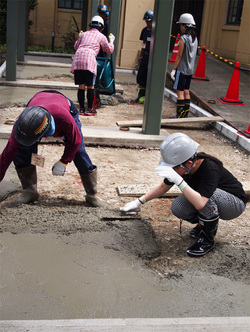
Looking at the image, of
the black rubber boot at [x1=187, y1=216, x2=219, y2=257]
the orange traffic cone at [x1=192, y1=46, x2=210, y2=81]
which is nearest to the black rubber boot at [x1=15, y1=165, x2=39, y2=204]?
the black rubber boot at [x1=187, y1=216, x2=219, y2=257]

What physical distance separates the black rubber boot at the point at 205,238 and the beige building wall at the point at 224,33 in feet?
30.7

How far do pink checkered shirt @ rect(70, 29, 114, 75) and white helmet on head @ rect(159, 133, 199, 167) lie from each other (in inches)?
176

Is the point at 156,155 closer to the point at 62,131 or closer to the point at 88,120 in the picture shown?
the point at 88,120

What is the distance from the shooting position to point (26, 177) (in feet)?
13.5

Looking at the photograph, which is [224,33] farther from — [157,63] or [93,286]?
[93,286]

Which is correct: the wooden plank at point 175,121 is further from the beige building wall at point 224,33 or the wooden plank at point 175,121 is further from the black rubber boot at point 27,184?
the beige building wall at point 224,33

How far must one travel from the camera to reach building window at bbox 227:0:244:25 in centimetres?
1326

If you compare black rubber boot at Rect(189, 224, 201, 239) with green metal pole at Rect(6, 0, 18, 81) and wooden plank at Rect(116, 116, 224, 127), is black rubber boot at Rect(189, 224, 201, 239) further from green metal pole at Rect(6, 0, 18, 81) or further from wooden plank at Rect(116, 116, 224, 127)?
green metal pole at Rect(6, 0, 18, 81)

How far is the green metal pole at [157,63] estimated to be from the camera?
5.98 metres

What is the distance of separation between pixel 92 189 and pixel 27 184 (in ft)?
2.03

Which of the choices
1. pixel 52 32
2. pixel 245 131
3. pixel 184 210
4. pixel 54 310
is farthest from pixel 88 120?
pixel 52 32

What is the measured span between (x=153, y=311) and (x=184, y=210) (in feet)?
3.34

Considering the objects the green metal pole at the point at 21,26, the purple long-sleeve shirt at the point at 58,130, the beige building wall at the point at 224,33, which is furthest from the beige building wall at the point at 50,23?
the purple long-sleeve shirt at the point at 58,130

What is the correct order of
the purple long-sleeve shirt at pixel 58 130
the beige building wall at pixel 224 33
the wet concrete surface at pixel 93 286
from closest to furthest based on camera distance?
1. the wet concrete surface at pixel 93 286
2. the purple long-sleeve shirt at pixel 58 130
3. the beige building wall at pixel 224 33
